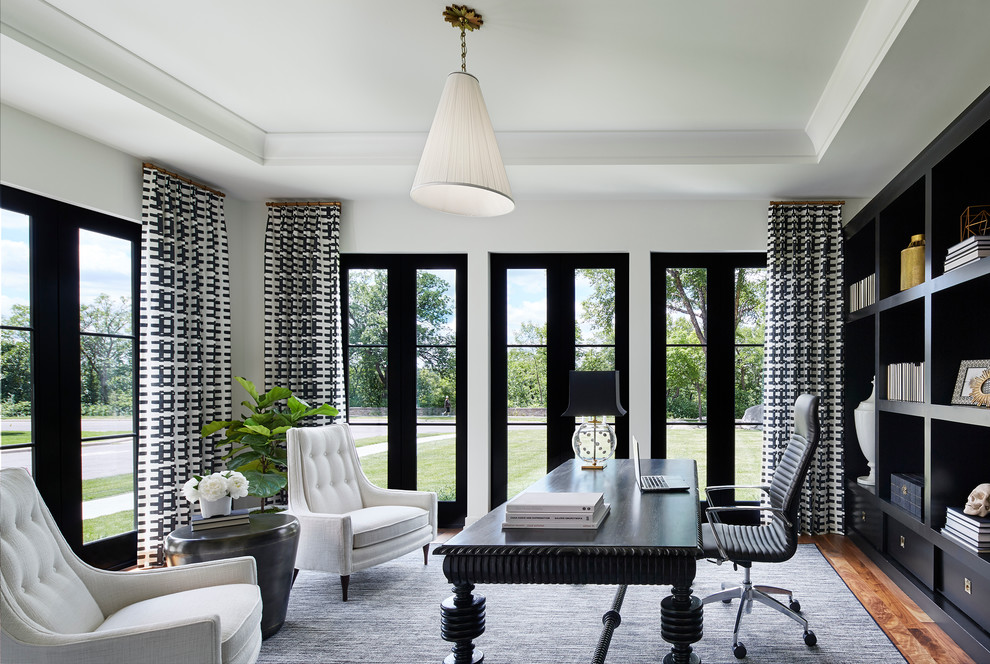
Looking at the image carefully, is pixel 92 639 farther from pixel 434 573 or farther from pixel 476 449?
pixel 476 449

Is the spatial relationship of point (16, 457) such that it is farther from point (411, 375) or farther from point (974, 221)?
point (974, 221)

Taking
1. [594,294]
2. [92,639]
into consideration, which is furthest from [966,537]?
[92,639]

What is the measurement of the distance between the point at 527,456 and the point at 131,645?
3.67 metres

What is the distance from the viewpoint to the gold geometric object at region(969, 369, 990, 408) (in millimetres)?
3013

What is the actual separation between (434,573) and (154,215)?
116 inches

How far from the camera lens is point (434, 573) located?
4.26 m

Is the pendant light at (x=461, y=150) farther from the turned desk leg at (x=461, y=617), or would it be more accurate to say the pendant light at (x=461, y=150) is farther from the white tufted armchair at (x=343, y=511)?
the white tufted armchair at (x=343, y=511)

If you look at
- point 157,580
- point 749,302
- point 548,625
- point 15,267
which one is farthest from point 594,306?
point 15,267

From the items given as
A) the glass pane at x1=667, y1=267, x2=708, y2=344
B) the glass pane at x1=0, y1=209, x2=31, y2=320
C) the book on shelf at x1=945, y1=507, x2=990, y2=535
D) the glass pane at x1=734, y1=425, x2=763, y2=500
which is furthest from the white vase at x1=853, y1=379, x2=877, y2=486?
the glass pane at x1=0, y1=209, x2=31, y2=320

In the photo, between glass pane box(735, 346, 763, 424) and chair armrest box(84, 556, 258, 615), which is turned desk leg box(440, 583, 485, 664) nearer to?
chair armrest box(84, 556, 258, 615)

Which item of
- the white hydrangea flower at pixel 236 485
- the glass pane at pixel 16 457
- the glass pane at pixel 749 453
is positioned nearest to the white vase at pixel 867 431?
the glass pane at pixel 749 453

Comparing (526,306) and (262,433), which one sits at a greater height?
(526,306)

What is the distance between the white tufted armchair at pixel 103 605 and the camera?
205 cm

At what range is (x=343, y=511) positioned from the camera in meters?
4.25
